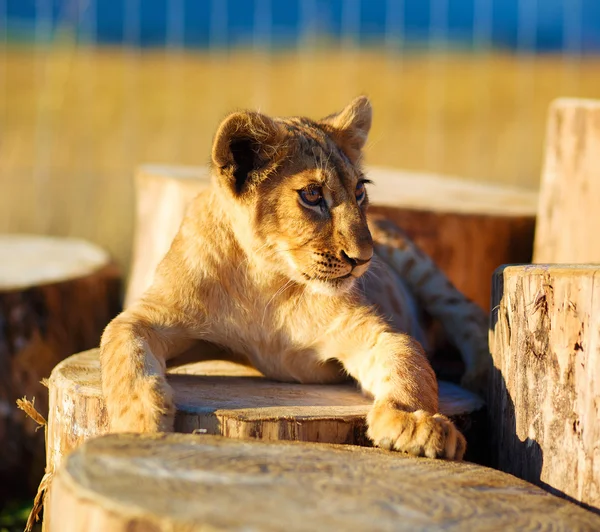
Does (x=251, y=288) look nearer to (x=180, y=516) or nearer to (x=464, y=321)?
(x=464, y=321)

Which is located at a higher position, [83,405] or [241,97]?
[241,97]

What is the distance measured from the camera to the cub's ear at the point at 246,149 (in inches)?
146

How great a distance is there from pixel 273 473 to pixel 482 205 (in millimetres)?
4091

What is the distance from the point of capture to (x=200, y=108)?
14.8 metres

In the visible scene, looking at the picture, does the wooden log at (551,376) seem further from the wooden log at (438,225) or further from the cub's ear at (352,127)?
the wooden log at (438,225)

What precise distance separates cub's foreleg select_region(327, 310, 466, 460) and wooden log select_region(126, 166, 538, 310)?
2.08 m

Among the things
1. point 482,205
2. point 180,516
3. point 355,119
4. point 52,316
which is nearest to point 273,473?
point 180,516

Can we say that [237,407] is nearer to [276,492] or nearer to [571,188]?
[276,492]

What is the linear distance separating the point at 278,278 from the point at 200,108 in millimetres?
11223

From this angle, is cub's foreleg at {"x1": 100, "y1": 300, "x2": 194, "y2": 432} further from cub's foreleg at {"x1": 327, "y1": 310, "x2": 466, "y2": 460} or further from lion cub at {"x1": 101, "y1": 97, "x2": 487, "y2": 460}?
cub's foreleg at {"x1": 327, "y1": 310, "x2": 466, "y2": 460}

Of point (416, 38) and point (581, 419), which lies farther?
point (416, 38)

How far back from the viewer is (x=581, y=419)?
3141 millimetres

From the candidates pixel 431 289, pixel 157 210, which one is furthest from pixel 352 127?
pixel 157 210

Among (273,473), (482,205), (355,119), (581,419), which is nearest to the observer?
(273,473)
